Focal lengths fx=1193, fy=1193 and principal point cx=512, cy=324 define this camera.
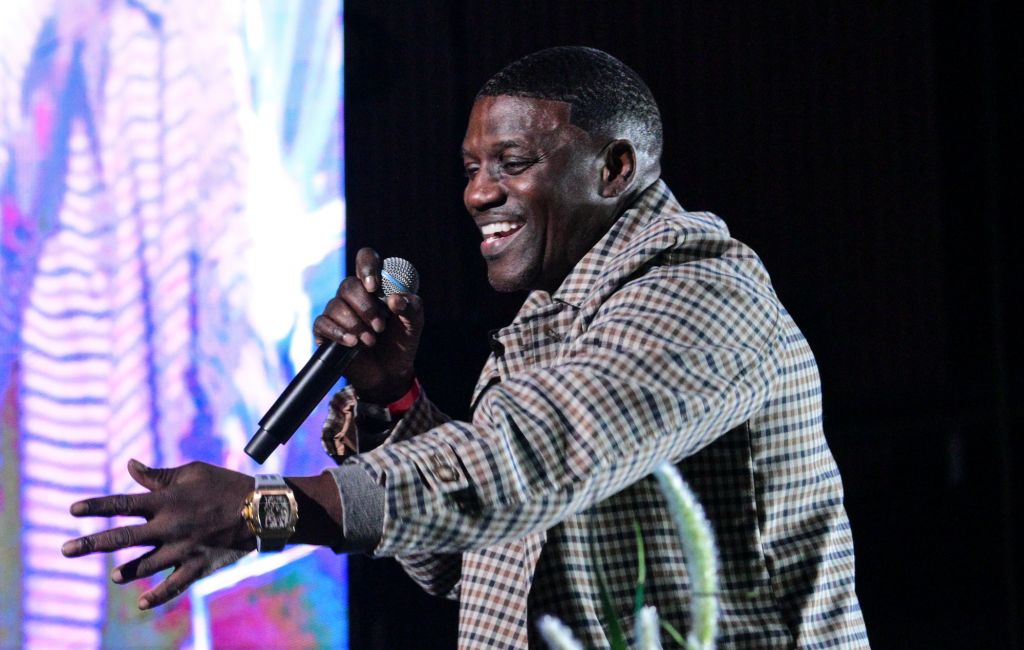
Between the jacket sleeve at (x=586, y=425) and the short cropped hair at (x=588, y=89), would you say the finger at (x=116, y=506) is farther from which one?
the short cropped hair at (x=588, y=89)

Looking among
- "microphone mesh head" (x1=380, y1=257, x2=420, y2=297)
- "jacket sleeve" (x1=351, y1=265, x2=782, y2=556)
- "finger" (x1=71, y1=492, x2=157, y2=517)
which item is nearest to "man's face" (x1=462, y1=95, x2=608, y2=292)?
"microphone mesh head" (x1=380, y1=257, x2=420, y2=297)

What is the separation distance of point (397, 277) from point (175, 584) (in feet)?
2.95

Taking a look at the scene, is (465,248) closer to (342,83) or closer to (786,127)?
(342,83)

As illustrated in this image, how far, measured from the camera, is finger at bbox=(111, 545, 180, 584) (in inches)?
35.6

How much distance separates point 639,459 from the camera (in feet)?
3.66

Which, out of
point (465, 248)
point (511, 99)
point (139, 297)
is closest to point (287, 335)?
point (139, 297)

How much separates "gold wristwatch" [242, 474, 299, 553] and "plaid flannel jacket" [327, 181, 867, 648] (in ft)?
0.26

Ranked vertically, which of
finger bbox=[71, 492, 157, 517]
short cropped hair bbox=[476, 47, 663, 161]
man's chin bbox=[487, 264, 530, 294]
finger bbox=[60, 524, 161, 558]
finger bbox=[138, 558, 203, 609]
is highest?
short cropped hair bbox=[476, 47, 663, 161]

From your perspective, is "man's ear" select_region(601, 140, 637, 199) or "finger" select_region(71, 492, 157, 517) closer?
"finger" select_region(71, 492, 157, 517)

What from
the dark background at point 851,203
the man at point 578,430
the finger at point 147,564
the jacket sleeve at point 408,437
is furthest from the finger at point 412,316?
the dark background at point 851,203

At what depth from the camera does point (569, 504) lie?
108 cm

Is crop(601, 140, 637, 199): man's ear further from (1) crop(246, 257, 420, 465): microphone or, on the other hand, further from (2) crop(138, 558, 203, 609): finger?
(2) crop(138, 558, 203, 609): finger

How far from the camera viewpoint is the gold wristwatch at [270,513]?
3.18 ft

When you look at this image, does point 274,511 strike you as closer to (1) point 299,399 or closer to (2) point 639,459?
(2) point 639,459
